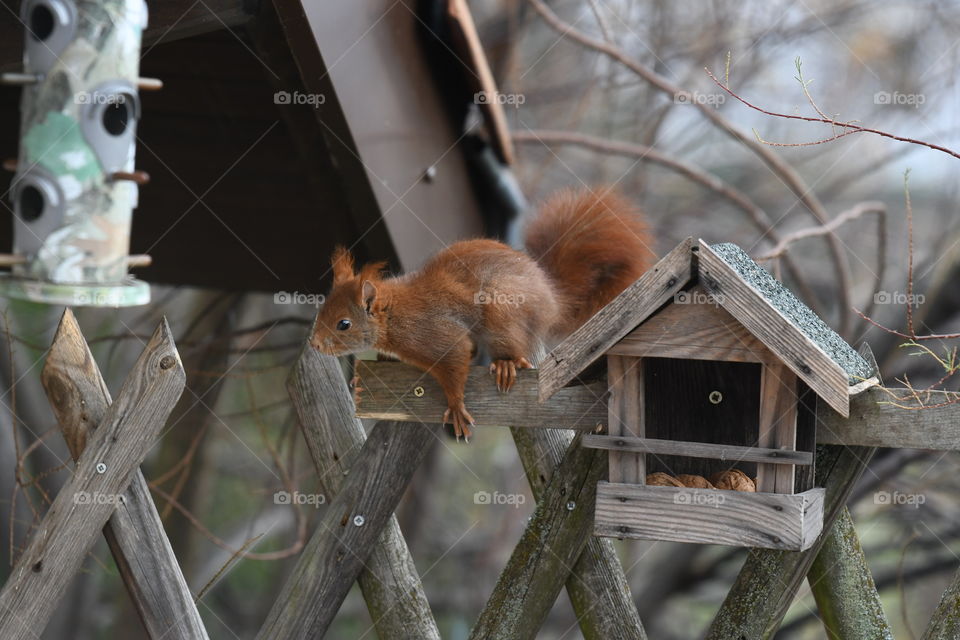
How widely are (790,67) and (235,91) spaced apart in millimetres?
2440

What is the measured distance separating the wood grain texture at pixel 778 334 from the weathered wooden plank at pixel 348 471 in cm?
70

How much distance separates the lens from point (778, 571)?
1494 millimetres

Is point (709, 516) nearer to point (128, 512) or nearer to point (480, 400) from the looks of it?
point (480, 400)

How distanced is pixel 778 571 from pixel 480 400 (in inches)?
19.5

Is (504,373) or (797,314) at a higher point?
Answer: (797,314)

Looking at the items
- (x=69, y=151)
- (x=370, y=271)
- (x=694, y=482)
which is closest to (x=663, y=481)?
(x=694, y=482)

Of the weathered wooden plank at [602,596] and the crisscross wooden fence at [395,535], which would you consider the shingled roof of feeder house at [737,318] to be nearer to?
the crisscross wooden fence at [395,535]

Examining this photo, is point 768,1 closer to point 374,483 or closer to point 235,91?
point 235,91

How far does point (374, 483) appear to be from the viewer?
1657 mm

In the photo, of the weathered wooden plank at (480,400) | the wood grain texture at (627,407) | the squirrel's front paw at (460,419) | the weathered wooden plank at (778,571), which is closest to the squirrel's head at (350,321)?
the weathered wooden plank at (480,400)

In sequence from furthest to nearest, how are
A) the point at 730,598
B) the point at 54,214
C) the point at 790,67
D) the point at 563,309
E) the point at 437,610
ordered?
the point at 437,610 → the point at 790,67 → the point at 563,309 → the point at 730,598 → the point at 54,214

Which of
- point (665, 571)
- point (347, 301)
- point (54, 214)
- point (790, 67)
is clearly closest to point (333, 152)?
point (347, 301)

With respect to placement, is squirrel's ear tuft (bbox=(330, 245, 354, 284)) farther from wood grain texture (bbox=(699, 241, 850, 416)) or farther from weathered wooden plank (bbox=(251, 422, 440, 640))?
wood grain texture (bbox=(699, 241, 850, 416))

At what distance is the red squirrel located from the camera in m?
1.60
